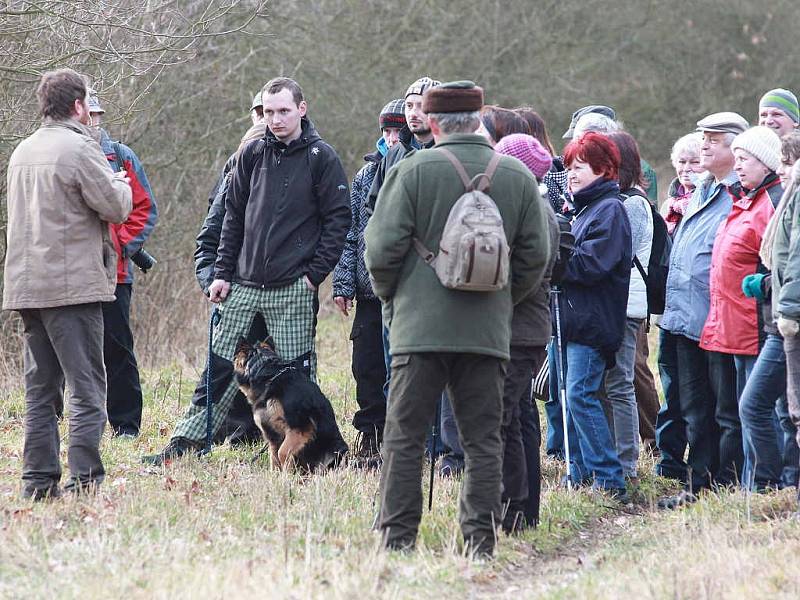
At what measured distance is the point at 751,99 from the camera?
2095 centimetres

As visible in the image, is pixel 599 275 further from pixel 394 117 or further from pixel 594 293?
pixel 394 117

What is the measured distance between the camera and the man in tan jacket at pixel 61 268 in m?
5.99

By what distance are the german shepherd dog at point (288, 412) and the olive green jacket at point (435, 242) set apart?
2.01m

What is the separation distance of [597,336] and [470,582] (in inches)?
81.6

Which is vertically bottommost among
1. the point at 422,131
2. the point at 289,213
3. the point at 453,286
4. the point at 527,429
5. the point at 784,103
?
the point at 527,429

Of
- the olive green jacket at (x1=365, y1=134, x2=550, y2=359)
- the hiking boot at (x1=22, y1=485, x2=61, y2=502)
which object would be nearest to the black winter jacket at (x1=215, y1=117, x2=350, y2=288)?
the hiking boot at (x1=22, y1=485, x2=61, y2=502)

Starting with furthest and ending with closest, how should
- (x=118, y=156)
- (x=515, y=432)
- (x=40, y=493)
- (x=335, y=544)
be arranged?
(x=118, y=156) → (x=40, y=493) → (x=515, y=432) → (x=335, y=544)

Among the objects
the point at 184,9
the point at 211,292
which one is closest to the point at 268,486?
the point at 211,292

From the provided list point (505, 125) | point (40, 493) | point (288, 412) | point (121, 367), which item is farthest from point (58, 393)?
point (505, 125)

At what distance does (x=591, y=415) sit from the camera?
6777 mm

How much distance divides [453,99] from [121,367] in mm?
4196

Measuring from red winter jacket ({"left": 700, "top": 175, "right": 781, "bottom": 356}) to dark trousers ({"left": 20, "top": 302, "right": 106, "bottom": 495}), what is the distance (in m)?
3.47

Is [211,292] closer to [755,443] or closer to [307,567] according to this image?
[307,567]

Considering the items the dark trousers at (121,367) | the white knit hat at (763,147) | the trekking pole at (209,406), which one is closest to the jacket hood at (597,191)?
the white knit hat at (763,147)
